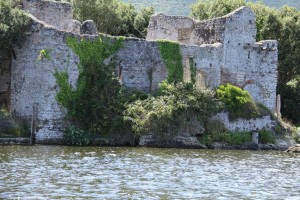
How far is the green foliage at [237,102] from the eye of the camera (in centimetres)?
3875

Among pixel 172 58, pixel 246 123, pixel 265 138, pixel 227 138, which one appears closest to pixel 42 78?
pixel 172 58

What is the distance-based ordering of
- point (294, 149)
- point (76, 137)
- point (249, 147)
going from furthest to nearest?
point (249, 147) → point (294, 149) → point (76, 137)

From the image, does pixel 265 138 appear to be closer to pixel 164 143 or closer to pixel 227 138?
pixel 227 138

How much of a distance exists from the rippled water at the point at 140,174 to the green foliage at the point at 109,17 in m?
26.0

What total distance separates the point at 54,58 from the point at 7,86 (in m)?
4.51

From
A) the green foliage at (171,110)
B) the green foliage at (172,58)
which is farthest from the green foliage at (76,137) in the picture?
the green foliage at (172,58)

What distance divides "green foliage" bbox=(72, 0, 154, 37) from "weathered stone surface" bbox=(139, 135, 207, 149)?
2201 centimetres

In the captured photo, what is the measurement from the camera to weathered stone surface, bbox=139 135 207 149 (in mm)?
34844

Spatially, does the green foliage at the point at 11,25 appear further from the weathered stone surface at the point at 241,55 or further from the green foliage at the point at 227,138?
the weathered stone surface at the point at 241,55

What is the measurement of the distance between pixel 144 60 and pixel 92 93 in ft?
14.8

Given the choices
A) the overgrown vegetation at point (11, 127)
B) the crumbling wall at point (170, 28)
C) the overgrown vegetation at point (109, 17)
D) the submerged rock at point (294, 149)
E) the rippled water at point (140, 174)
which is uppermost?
the overgrown vegetation at point (109, 17)

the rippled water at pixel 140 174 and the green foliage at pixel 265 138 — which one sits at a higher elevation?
the green foliage at pixel 265 138

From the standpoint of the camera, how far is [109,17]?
186ft

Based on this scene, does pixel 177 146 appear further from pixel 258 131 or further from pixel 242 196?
pixel 242 196
